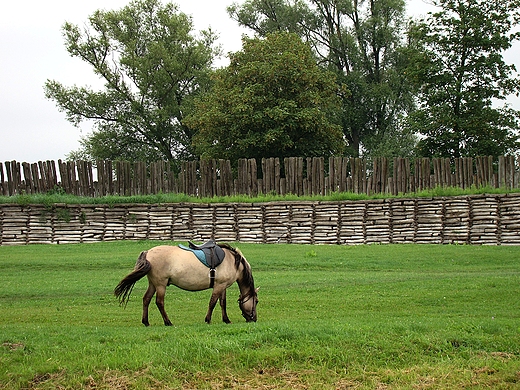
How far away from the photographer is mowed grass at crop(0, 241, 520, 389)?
10.1m

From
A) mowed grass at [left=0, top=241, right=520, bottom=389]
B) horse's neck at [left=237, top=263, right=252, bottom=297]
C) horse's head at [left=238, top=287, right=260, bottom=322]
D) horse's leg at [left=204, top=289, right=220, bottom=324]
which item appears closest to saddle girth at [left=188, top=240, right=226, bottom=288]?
horse's leg at [left=204, top=289, right=220, bottom=324]

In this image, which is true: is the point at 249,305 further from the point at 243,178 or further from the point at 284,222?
the point at 243,178

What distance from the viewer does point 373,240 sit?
29.6 metres

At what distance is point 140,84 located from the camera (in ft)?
193

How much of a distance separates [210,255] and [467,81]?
112 ft

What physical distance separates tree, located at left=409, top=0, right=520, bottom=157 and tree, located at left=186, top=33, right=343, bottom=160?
621 centimetres

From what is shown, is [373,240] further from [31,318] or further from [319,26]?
[319,26]

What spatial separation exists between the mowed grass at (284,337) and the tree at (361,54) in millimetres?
42154

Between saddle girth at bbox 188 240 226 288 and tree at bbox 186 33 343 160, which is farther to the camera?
tree at bbox 186 33 343 160


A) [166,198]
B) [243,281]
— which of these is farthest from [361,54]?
[243,281]

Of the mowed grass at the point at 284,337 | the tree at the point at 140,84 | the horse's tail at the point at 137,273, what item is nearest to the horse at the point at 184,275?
the horse's tail at the point at 137,273

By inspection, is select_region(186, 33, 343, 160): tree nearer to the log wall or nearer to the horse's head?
the log wall

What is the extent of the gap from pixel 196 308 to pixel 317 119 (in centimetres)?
2924

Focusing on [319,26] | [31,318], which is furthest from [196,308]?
[319,26]
